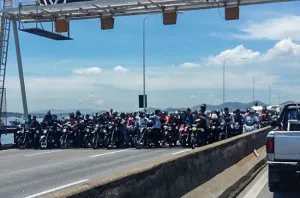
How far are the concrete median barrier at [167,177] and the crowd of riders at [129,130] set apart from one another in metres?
11.6

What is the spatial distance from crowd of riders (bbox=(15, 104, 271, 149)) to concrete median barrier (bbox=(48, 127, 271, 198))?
11625 mm

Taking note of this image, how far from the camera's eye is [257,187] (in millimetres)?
10477

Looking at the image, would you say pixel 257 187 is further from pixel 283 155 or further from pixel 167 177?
pixel 167 177

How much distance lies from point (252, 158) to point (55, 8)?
48.7 ft

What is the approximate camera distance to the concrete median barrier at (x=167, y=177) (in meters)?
4.79

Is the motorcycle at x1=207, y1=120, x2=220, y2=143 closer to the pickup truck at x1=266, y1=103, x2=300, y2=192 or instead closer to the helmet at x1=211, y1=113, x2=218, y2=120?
the helmet at x1=211, y1=113, x2=218, y2=120

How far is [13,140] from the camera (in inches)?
1032

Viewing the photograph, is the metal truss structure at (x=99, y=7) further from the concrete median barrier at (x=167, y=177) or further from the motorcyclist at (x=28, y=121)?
the concrete median barrier at (x=167, y=177)

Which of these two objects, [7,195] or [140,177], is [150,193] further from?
[7,195]

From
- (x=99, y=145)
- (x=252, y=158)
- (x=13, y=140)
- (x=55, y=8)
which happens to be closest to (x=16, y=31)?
(x=55, y=8)

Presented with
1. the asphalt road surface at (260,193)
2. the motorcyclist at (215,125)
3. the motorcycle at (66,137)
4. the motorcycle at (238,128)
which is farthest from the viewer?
the motorcycle at (238,128)

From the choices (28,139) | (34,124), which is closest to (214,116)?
(34,124)

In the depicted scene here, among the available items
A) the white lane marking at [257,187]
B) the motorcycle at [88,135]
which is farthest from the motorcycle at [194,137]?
the white lane marking at [257,187]

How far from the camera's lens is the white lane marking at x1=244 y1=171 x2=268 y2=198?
944 centimetres
